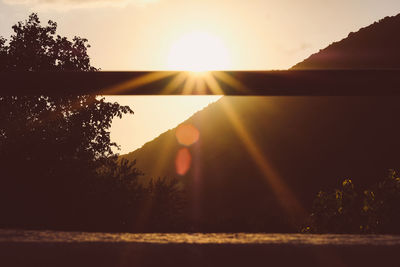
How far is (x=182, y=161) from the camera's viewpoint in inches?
4911

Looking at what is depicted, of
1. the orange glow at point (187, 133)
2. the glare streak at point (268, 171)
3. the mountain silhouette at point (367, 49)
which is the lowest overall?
the glare streak at point (268, 171)

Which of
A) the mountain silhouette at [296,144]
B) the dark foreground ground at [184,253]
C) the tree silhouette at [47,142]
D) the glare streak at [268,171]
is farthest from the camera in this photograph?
the mountain silhouette at [296,144]

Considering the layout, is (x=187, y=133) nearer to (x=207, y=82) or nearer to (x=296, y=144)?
(x=296, y=144)

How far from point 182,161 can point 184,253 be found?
124m

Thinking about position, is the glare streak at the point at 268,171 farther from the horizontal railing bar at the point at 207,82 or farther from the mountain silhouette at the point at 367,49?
the horizontal railing bar at the point at 207,82

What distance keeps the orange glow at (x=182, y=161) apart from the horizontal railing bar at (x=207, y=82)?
121m

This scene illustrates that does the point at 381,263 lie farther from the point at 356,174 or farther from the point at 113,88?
the point at 356,174

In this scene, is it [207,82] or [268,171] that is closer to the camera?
[207,82]

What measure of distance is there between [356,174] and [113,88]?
7825 centimetres

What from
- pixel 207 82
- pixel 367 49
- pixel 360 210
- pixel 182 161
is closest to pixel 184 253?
pixel 207 82

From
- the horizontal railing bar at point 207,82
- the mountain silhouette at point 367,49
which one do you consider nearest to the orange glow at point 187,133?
the mountain silhouette at point 367,49

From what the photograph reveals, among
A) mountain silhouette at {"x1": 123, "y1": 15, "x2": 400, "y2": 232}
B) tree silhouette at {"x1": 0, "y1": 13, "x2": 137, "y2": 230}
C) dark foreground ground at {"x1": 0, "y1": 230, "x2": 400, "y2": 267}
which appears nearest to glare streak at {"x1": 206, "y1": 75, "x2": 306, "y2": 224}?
mountain silhouette at {"x1": 123, "y1": 15, "x2": 400, "y2": 232}

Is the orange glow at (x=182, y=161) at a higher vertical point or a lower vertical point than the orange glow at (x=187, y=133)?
lower

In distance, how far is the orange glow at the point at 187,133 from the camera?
4566 inches
